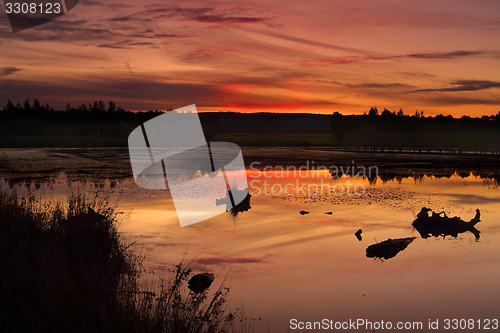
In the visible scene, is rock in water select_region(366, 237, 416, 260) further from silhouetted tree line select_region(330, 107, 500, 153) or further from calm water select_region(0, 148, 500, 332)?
silhouetted tree line select_region(330, 107, 500, 153)

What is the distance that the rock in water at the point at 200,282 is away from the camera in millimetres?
8862

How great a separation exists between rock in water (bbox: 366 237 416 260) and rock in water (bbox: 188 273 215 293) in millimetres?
4517

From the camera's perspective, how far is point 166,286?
877cm

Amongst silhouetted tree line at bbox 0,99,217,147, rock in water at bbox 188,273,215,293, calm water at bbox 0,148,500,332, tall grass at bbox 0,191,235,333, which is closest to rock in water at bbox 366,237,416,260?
calm water at bbox 0,148,500,332

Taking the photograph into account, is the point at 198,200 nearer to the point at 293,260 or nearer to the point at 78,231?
the point at 293,260

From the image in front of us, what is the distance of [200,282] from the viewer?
29.7 feet

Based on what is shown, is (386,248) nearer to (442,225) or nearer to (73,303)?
(442,225)

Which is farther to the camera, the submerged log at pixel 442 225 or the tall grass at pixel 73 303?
the submerged log at pixel 442 225

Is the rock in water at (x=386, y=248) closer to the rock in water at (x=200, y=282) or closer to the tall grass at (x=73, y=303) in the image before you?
the rock in water at (x=200, y=282)

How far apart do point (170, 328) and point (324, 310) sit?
3.46 meters

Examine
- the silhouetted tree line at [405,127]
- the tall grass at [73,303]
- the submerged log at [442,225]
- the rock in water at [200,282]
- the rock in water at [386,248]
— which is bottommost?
the silhouetted tree line at [405,127]

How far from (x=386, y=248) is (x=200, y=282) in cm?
544

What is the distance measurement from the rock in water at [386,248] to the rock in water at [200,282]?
4.52 m

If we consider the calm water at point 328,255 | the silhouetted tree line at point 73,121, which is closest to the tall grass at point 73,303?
the calm water at point 328,255
